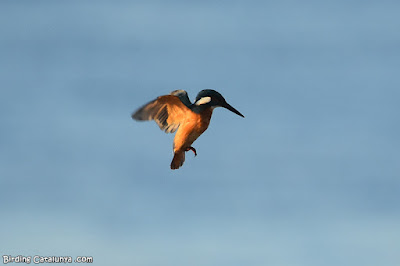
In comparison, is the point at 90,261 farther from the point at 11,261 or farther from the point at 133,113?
the point at 133,113

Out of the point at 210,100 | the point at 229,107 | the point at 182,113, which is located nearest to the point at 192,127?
the point at 182,113

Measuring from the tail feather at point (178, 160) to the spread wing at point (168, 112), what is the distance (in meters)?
0.72

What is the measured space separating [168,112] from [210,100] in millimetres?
1231

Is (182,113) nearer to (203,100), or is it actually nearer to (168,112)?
(168,112)

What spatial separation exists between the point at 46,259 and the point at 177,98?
27.9 ft

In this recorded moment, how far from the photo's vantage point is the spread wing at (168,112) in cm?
1791

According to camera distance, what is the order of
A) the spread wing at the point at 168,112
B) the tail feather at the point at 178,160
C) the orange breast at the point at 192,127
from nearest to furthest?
1. the orange breast at the point at 192,127
2. the spread wing at the point at 168,112
3. the tail feather at the point at 178,160

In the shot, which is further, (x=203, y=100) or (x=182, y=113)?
(x=182, y=113)

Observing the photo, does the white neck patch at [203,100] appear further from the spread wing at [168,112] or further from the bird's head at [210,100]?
the spread wing at [168,112]

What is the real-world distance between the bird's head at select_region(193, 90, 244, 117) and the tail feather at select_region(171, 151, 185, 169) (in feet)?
4.90

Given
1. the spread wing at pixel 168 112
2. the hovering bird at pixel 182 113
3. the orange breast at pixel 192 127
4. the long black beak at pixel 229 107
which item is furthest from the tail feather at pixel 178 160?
the long black beak at pixel 229 107

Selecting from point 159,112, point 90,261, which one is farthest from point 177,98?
point 90,261

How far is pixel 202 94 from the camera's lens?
17922mm

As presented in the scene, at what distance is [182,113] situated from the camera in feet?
59.9
